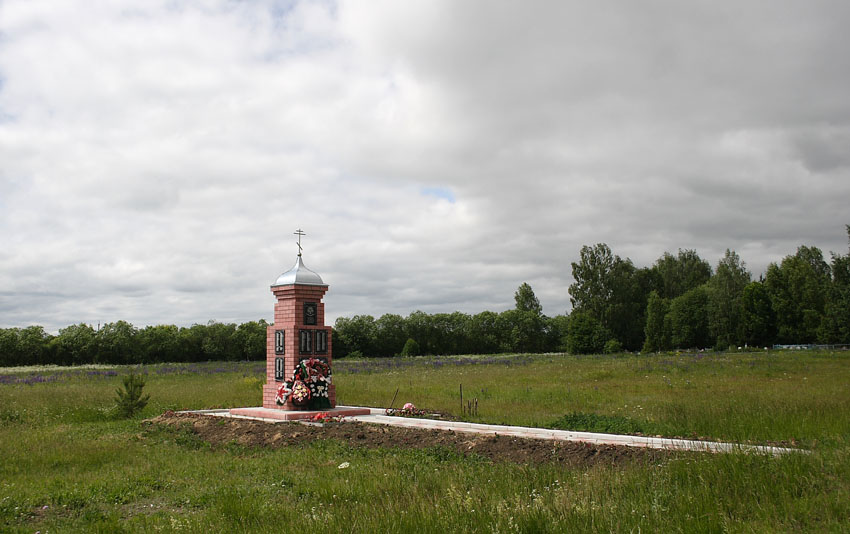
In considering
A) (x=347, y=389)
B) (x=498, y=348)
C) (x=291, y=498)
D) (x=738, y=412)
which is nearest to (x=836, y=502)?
(x=291, y=498)

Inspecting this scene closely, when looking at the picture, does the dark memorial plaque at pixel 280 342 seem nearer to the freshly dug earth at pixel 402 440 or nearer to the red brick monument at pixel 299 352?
the red brick monument at pixel 299 352

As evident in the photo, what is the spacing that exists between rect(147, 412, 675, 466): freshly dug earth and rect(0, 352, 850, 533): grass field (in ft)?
1.78

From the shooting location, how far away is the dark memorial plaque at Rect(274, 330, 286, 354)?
57.0ft

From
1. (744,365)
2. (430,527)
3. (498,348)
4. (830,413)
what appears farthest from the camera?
(498,348)

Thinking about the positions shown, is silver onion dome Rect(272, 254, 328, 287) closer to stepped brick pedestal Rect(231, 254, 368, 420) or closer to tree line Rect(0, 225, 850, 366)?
stepped brick pedestal Rect(231, 254, 368, 420)

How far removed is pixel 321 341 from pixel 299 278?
6.17ft

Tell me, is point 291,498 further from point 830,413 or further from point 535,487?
point 830,413

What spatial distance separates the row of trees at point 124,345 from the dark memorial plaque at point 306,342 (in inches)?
1926

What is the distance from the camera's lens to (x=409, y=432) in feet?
40.9

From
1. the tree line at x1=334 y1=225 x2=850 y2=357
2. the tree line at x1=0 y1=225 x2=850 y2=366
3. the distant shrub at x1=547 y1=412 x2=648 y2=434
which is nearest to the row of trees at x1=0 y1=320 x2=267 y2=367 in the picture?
the tree line at x1=0 y1=225 x2=850 y2=366

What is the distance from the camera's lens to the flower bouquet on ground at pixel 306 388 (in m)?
16.7

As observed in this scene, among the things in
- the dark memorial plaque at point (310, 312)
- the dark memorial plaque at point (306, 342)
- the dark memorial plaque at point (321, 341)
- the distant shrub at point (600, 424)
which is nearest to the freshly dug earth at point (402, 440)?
the distant shrub at point (600, 424)

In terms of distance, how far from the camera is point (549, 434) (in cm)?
1134

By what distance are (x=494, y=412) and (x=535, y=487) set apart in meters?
9.47
